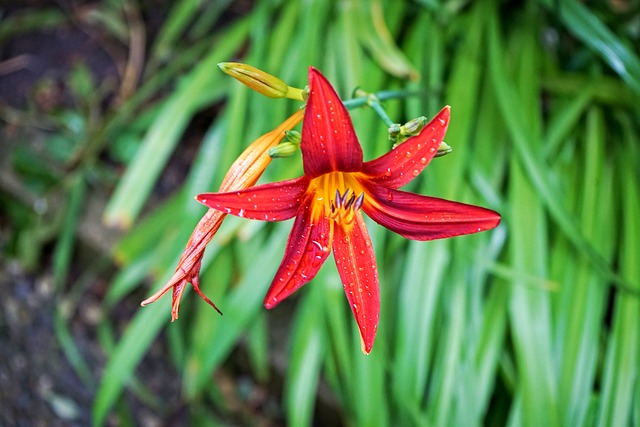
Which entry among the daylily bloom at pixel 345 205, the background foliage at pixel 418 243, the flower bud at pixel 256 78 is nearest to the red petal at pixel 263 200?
the daylily bloom at pixel 345 205

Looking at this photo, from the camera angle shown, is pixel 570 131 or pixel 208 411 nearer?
pixel 570 131

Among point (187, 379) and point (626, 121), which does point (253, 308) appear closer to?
point (187, 379)

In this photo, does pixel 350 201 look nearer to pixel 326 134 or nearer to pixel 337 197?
pixel 337 197

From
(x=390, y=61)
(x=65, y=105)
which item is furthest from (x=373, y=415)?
(x=65, y=105)

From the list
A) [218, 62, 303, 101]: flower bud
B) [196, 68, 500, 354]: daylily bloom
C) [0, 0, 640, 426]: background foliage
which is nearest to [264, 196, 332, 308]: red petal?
[196, 68, 500, 354]: daylily bloom

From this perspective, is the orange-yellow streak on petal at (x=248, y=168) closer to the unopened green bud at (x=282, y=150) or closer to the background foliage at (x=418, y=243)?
the unopened green bud at (x=282, y=150)

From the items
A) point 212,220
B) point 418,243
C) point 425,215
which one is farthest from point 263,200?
point 418,243
